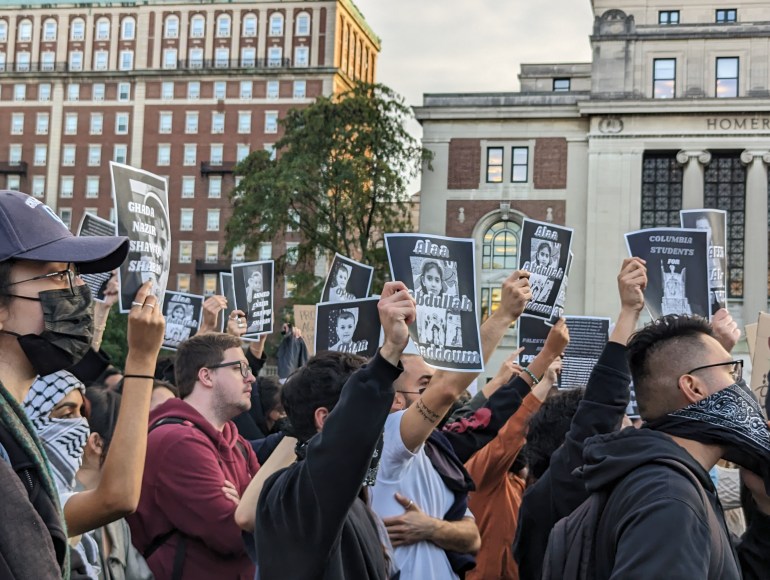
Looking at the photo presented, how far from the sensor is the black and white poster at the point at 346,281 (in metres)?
11.4

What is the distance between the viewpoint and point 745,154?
46469 millimetres

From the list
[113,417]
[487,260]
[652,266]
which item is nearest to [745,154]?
[487,260]

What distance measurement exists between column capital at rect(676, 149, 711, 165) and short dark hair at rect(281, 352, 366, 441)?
44619mm

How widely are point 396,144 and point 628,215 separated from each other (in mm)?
10444

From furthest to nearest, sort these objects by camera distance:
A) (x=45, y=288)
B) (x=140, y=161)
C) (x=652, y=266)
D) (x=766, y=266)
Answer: (x=140, y=161) < (x=766, y=266) < (x=652, y=266) < (x=45, y=288)

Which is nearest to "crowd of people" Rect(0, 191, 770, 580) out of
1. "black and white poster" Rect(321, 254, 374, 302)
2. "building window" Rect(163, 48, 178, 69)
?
"black and white poster" Rect(321, 254, 374, 302)


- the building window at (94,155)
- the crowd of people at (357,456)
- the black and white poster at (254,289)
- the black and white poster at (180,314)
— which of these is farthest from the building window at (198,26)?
the crowd of people at (357,456)

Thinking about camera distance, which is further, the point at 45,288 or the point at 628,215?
the point at 628,215

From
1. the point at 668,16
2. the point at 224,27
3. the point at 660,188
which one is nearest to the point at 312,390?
the point at 660,188

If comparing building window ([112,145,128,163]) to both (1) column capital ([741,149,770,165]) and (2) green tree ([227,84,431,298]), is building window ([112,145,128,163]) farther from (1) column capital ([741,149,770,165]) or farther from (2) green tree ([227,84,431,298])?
(1) column capital ([741,149,770,165])

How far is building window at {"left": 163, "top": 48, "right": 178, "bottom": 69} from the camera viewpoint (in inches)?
3369

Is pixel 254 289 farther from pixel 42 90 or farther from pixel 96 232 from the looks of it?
pixel 42 90

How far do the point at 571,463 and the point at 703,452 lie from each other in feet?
4.00

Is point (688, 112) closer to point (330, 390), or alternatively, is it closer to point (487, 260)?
point (487, 260)
